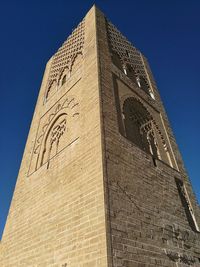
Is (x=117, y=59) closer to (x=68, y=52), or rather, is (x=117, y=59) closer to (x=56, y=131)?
(x=68, y=52)

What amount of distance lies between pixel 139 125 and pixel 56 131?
2402 millimetres

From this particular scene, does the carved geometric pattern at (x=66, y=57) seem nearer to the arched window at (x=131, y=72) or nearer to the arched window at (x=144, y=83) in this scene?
the arched window at (x=131, y=72)

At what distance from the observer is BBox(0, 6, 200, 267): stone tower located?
3992 mm

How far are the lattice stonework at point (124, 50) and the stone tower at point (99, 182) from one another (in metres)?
0.30

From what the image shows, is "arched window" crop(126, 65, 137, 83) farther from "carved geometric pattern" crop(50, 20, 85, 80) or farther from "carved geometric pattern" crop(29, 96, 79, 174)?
"carved geometric pattern" crop(29, 96, 79, 174)

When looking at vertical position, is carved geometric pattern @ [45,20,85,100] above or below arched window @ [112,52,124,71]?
above

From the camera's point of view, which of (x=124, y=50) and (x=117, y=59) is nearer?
(x=117, y=59)

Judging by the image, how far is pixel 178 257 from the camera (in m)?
4.64

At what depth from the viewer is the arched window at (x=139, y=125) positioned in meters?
6.55

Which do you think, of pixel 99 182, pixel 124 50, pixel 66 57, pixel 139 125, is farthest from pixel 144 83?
pixel 99 182

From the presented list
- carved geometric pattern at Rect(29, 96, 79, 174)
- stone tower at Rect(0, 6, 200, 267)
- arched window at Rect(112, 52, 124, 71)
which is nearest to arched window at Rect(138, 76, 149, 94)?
stone tower at Rect(0, 6, 200, 267)

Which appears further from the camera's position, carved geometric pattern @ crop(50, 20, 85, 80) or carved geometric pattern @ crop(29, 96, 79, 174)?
carved geometric pattern @ crop(50, 20, 85, 80)

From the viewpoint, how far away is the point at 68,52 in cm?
977

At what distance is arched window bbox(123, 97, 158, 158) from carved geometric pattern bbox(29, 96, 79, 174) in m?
1.36
